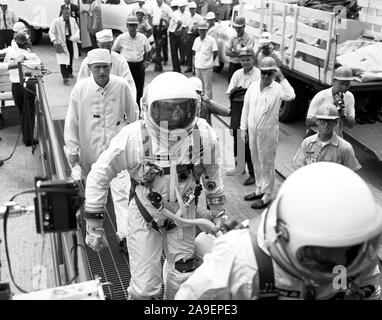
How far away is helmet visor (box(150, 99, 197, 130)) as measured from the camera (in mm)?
4125

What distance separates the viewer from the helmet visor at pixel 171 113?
13.5 feet

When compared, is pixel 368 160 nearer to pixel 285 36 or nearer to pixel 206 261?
pixel 285 36

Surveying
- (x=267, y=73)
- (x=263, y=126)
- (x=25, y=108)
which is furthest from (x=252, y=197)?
(x=25, y=108)

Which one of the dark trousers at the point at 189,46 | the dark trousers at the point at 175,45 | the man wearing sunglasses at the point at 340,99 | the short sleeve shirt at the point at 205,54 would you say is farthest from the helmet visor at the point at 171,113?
the dark trousers at the point at 175,45

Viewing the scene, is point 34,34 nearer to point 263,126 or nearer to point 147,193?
point 263,126

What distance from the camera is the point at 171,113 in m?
4.12

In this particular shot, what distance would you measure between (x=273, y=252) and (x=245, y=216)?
14.3 feet

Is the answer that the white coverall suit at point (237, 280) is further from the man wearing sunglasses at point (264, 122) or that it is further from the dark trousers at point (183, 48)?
the dark trousers at point (183, 48)

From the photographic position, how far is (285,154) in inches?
359

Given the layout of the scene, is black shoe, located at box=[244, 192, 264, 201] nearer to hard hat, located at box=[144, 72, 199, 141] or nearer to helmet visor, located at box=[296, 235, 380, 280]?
hard hat, located at box=[144, 72, 199, 141]

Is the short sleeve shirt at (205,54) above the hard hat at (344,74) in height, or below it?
below

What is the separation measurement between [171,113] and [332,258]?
196cm
